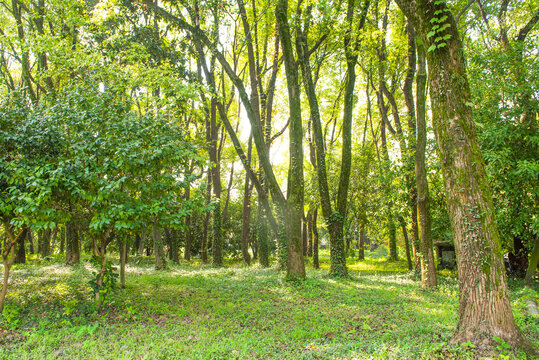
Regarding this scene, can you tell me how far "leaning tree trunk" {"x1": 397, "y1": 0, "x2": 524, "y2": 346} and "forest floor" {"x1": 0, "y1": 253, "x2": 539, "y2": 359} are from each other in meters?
0.38

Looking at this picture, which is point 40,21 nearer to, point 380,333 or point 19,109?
point 19,109

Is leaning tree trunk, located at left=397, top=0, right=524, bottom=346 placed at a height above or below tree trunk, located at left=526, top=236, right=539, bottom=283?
above

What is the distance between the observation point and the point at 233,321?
22.8 feet

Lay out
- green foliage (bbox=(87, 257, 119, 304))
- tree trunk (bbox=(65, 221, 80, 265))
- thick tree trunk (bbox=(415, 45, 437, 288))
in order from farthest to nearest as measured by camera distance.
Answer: tree trunk (bbox=(65, 221, 80, 265)) < thick tree trunk (bbox=(415, 45, 437, 288)) < green foliage (bbox=(87, 257, 119, 304))

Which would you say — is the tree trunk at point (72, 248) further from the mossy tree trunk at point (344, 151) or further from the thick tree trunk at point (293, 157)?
the mossy tree trunk at point (344, 151)

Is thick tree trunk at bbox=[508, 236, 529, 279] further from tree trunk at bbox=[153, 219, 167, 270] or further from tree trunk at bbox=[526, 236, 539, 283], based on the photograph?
tree trunk at bbox=[153, 219, 167, 270]

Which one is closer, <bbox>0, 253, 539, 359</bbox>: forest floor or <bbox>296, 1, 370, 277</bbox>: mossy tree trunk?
<bbox>0, 253, 539, 359</bbox>: forest floor

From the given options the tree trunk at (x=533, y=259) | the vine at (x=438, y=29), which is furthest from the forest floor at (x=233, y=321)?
the vine at (x=438, y=29)

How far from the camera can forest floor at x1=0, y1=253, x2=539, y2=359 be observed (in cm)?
510

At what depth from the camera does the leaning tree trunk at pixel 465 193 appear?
443 cm

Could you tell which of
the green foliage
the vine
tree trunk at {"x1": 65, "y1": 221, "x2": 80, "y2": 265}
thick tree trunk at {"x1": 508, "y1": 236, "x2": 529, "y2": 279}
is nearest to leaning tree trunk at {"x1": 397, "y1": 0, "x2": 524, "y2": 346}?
the vine

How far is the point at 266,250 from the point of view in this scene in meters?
17.0

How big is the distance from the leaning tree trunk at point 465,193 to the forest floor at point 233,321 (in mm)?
378

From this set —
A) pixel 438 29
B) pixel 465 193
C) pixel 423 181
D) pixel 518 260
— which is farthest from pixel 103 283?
pixel 518 260
